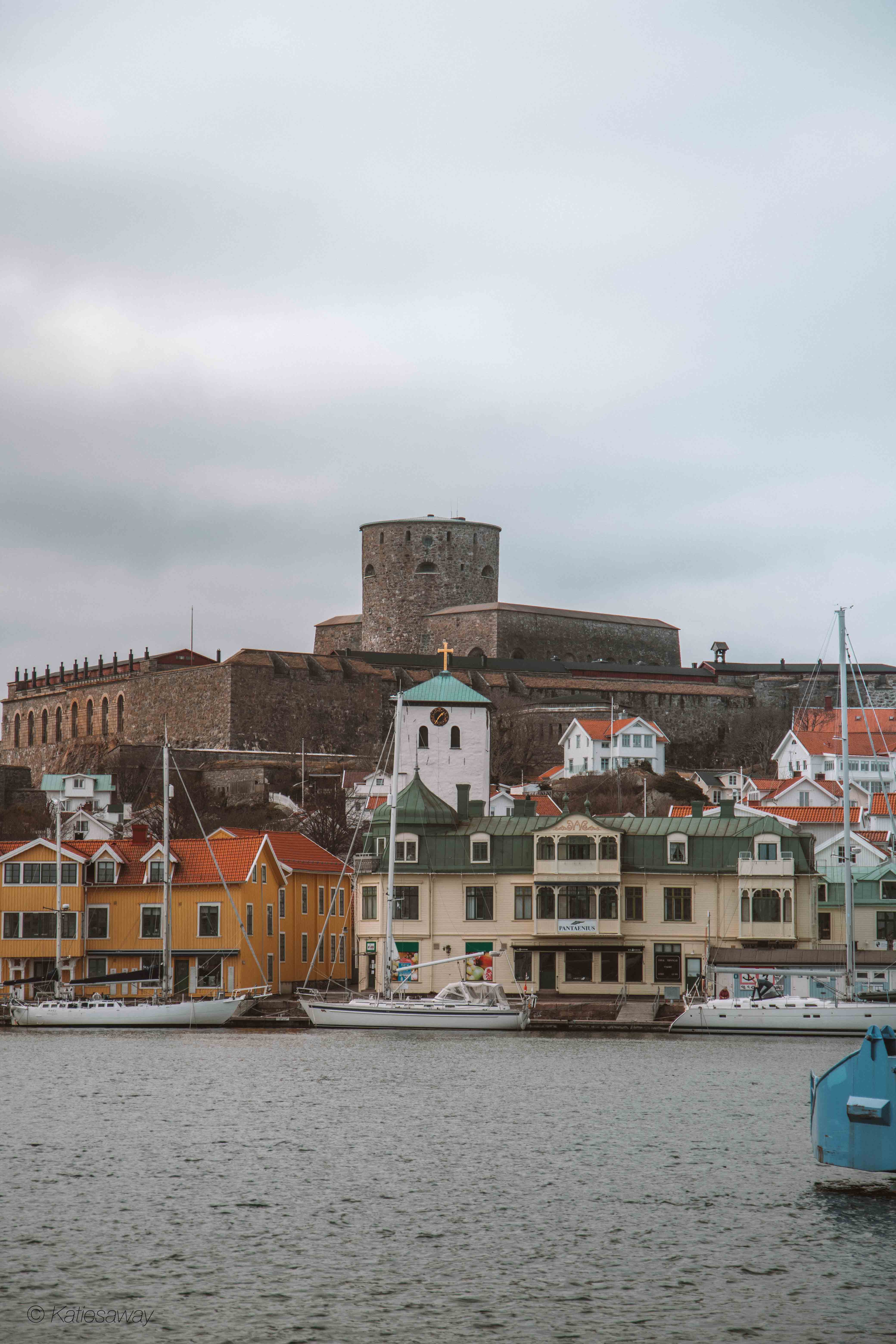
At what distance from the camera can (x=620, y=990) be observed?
51.5m

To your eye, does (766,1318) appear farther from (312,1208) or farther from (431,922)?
(431,922)

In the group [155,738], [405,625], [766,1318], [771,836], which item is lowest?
[766,1318]

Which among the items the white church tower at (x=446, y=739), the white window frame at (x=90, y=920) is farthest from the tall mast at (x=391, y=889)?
the white church tower at (x=446, y=739)

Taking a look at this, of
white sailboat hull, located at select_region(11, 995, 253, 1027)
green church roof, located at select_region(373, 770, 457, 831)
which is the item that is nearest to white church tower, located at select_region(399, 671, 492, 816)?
green church roof, located at select_region(373, 770, 457, 831)

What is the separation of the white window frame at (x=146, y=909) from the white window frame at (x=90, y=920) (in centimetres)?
87

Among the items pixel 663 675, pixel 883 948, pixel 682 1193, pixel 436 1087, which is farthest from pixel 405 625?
pixel 682 1193

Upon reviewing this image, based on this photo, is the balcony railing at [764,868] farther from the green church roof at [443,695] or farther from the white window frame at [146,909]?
the white window frame at [146,909]

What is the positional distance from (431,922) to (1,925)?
12059mm

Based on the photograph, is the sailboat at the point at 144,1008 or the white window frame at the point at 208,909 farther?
the white window frame at the point at 208,909

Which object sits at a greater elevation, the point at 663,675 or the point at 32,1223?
the point at 663,675

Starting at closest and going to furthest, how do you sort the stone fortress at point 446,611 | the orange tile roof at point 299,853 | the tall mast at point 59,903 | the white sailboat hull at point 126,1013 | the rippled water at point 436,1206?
the rippled water at point 436,1206
the white sailboat hull at point 126,1013
the tall mast at point 59,903
the orange tile roof at point 299,853
the stone fortress at point 446,611

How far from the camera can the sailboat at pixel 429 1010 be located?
45.8 metres

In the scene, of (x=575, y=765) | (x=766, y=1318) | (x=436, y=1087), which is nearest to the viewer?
(x=766, y=1318)

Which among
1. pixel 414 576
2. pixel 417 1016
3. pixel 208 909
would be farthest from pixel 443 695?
pixel 414 576
